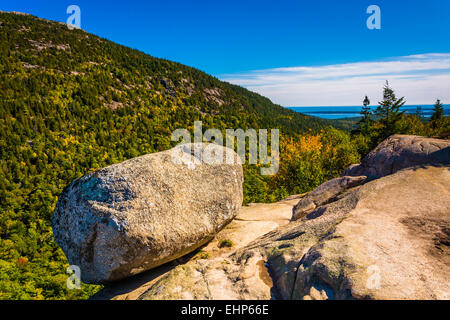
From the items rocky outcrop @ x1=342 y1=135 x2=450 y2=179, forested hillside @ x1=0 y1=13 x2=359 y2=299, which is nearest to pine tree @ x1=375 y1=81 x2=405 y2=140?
forested hillside @ x1=0 y1=13 x2=359 y2=299

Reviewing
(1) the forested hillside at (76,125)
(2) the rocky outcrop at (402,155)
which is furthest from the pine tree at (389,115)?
(2) the rocky outcrop at (402,155)

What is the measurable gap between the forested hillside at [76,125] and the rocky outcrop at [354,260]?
10646 mm

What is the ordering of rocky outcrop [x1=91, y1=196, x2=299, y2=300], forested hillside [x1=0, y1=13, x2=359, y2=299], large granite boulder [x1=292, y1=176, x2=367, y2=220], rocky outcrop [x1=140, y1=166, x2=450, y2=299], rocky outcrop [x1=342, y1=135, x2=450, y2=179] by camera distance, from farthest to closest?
forested hillside [x1=0, y1=13, x2=359, y2=299], large granite boulder [x1=292, y1=176, x2=367, y2=220], rocky outcrop [x1=342, y1=135, x2=450, y2=179], rocky outcrop [x1=91, y1=196, x2=299, y2=300], rocky outcrop [x1=140, y1=166, x2=450, y2=299]

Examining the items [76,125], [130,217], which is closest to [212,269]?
[130,217]

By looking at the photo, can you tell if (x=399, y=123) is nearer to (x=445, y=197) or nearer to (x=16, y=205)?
(x=445, y=197)

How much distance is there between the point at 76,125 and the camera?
5297 centimetres

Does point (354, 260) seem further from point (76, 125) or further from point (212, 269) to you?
point (76, 125)

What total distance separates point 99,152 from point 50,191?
15365mm

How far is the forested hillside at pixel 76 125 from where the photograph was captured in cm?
2442

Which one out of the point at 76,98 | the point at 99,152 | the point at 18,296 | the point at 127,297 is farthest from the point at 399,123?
the point at 76,98

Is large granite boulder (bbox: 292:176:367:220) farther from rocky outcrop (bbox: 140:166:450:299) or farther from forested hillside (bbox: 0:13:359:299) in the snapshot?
forested hillside (bbox: 0:13:359:299)

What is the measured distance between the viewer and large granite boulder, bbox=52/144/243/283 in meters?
7.41

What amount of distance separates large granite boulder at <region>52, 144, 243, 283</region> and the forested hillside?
248 inches

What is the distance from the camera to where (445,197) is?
6.43 m
